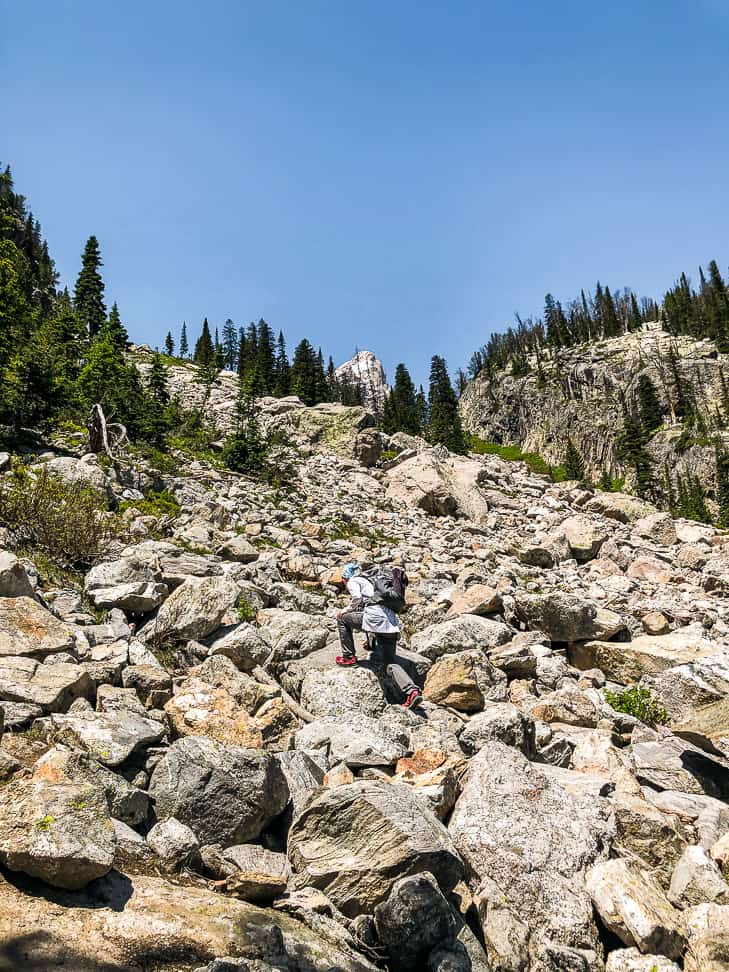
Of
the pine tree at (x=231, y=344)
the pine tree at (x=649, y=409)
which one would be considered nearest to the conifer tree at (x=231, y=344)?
the pine tree at (x=231, y=344)

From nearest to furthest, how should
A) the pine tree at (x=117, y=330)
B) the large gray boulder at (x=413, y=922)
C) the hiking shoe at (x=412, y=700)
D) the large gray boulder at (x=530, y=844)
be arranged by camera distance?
the large gray boulder at (x=413, y=922) < the large gray boulder at (x=530, y=844) < the hiking shoe at (x=412, y=700) < the pine tree at (x=117, y=330)

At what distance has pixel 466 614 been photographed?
11734 millimetres

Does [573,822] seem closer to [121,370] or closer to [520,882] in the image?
[520,882]

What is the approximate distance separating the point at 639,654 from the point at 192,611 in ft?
28.0

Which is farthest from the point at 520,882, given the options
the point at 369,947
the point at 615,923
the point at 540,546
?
the point at 540,546

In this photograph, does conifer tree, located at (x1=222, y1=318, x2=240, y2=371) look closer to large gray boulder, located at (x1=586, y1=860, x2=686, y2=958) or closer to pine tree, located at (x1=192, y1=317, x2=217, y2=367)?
pine tree, located at (x1=192, y1=317, x2=217, y2=367)

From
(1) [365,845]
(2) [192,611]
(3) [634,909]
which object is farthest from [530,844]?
(2) [192,611]

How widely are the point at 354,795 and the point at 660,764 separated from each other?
17.8 feet

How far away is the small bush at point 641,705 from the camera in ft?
31.5

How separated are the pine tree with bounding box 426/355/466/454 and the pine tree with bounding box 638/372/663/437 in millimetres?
44194

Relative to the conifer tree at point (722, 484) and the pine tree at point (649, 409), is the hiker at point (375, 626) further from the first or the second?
the pine tree at point (649, 409)

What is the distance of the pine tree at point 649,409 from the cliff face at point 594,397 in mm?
1993

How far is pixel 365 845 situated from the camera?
455cm

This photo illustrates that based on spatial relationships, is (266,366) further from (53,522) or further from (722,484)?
(53,522)
